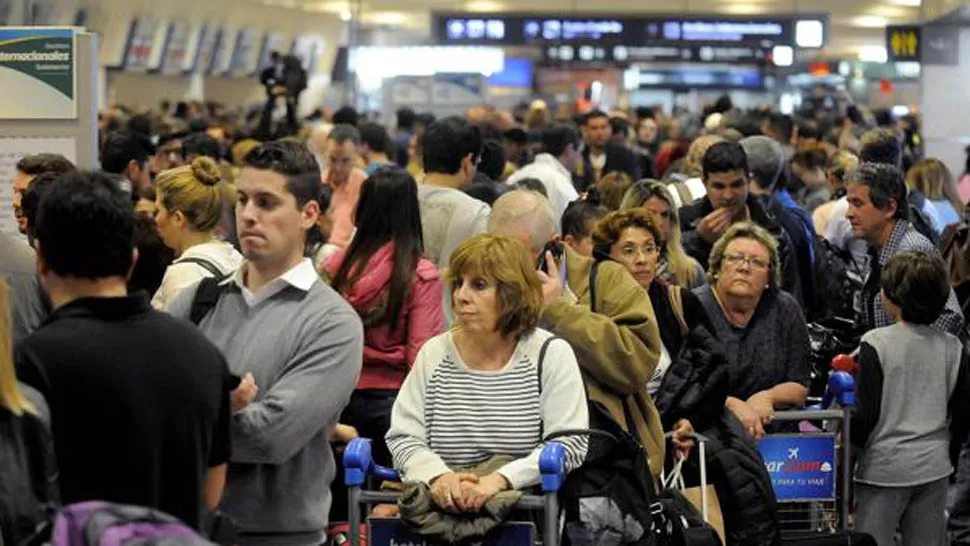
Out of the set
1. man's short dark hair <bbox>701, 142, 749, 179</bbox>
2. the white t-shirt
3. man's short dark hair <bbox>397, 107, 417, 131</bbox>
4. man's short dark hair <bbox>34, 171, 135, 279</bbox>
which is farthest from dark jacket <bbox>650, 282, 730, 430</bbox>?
man's short dark hair <bbox>397, 107, 417, 131</bbox>

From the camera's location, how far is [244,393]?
4.57 metres

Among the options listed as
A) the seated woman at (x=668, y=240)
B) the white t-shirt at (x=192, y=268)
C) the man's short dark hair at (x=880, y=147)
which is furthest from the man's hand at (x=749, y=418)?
the man's short dark hair at (x=880, y=147)

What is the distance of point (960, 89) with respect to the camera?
2244 centimetres

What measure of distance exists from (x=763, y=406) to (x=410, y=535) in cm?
219

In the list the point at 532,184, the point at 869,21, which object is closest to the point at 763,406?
the point at 532,184

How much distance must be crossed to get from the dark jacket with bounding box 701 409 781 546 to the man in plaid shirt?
5.71ft

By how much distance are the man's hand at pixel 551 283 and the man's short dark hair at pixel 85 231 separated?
239 cm

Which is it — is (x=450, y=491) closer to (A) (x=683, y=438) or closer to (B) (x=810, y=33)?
(A) (x=683, y=438)

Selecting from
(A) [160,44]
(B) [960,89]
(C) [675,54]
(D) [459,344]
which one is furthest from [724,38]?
(D) [459,344]

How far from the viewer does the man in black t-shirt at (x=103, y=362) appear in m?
3.98

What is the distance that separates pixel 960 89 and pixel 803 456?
1592cm

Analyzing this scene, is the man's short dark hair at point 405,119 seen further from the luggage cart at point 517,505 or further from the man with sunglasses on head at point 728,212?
the luggage cart at point 517,505

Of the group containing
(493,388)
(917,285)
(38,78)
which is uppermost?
(38,78)

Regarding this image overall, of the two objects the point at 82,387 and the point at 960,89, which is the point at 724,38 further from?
the point at 82,387
